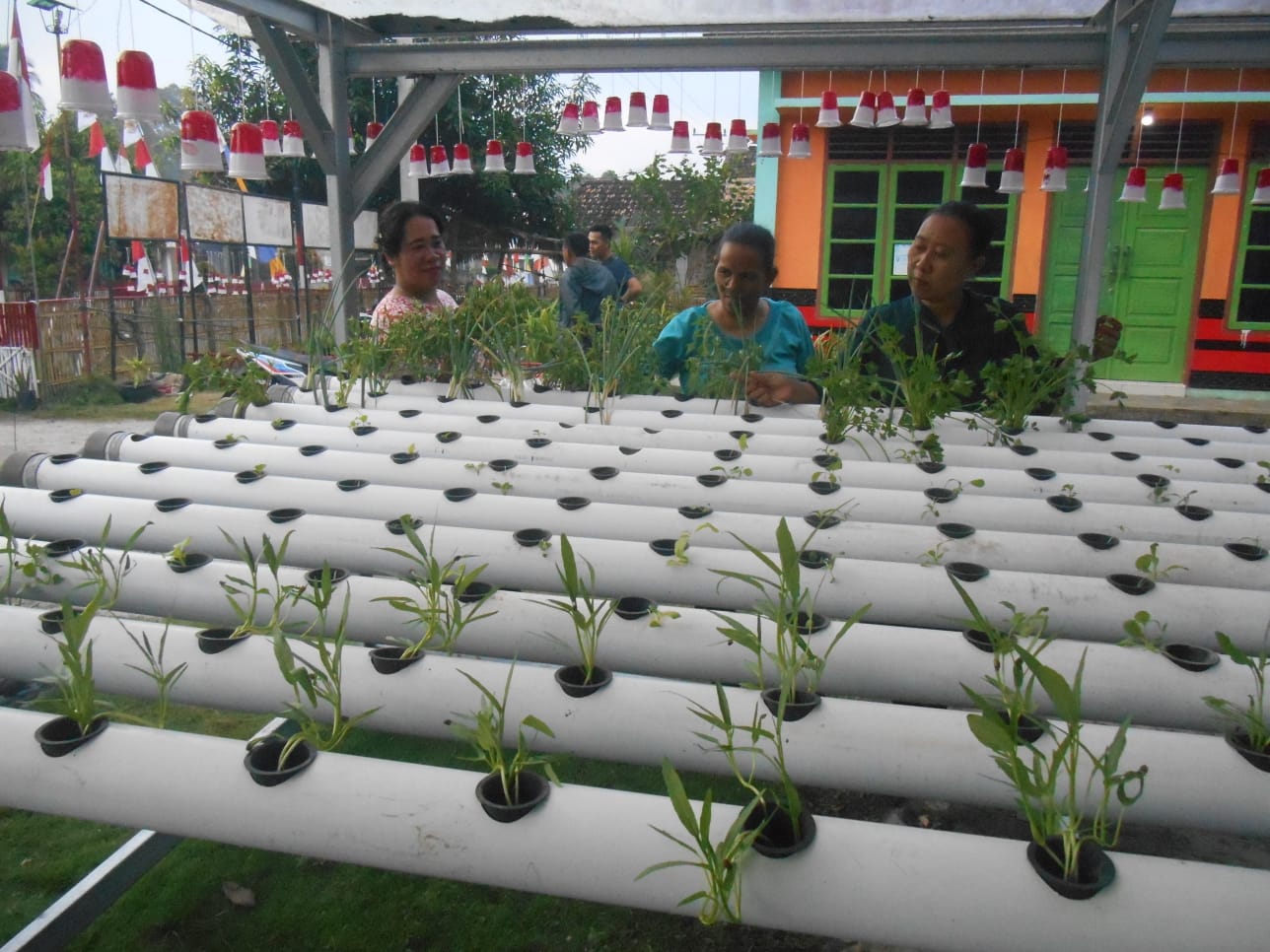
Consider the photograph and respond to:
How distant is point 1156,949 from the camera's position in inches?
29.9

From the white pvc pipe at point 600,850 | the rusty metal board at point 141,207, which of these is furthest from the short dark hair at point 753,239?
the rusty metal board at point 141,207

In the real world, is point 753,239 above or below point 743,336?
above

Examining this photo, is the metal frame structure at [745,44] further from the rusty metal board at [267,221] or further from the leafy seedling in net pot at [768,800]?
the leafy seedling in net pot at [768,800]

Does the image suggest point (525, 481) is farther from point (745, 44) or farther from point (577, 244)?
point (577, 244)

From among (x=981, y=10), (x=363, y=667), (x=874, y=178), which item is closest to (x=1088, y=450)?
(x=363, y=667)

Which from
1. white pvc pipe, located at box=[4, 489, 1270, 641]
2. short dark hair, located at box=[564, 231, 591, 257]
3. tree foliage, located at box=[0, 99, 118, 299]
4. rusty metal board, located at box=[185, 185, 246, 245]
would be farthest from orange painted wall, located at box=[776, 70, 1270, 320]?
tree foliage, located at box=[0, 99, 118, 299]

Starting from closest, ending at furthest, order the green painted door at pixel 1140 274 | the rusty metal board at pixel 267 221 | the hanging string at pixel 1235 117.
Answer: the rusty metal board at pixel 267 221 < the hanging string at pixel 1235 117 < the green painted door at pixel 1140 274

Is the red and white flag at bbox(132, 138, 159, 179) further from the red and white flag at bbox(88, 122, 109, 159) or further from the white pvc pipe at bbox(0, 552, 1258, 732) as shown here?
the white pvc pipe at bbox(0, 552, 1258, 732)

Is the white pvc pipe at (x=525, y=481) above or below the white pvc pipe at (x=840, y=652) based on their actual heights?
above

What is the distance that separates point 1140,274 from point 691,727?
9229 mm

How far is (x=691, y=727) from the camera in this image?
1031 millimetres

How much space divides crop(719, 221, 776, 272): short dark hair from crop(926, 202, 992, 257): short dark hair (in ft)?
1.63

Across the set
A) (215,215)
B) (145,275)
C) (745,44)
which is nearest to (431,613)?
(745,44)

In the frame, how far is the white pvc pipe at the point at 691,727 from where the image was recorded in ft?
3.03
